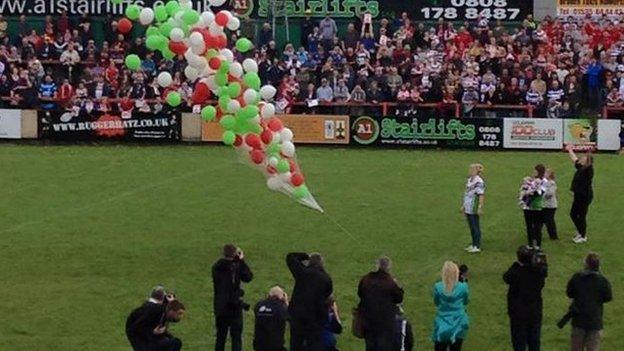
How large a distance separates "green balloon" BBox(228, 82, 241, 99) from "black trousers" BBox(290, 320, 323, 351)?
12.2ft

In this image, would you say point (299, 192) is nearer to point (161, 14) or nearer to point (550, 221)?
point (161, 14)

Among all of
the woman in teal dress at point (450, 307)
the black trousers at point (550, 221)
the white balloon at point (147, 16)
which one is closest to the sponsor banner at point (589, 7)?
the black trousers at point (550, 221)

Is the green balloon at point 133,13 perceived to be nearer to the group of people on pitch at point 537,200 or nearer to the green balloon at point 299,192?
the green balloon at point 299,192

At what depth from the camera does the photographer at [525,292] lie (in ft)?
55.7

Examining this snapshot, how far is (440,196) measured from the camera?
3027 centimetres

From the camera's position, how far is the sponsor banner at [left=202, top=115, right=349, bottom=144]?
130 ft

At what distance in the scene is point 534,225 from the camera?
24.4 metres

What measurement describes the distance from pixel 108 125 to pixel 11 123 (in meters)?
2.83

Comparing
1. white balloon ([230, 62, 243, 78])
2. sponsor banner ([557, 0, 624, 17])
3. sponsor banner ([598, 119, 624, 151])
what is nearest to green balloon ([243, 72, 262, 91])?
white balloon ([230, 62, 243, 78])

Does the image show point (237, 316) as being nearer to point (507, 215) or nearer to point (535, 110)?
point (507, 215)

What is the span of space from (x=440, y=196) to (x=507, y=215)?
8.77 feet

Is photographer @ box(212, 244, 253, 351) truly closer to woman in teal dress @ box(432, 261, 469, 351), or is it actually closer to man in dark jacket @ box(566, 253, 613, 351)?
woman in teal dress @ box(432, 261, 469, 351)

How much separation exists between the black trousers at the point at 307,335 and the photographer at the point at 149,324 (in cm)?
191

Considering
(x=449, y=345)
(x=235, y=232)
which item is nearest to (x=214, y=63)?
(x=449, y=345)
